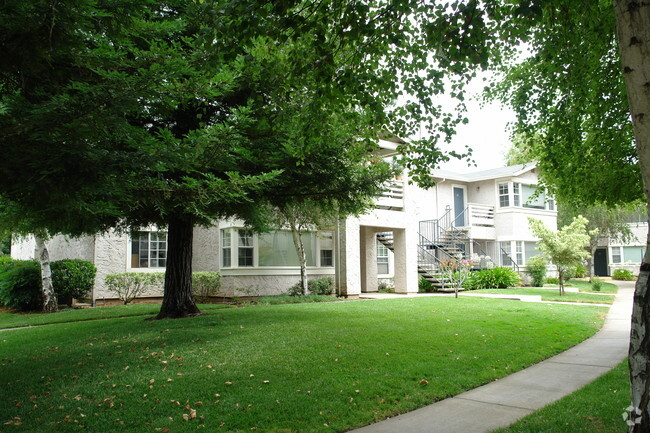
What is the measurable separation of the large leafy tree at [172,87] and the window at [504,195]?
21.3 metres

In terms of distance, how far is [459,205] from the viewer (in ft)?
99.9

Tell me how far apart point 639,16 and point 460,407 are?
4271 mm

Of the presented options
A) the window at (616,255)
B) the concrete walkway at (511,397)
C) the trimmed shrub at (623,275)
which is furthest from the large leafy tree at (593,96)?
the window at (616,255)

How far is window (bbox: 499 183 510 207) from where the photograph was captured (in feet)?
96.0

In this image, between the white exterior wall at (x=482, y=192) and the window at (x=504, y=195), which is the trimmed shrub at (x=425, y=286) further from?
the window at (x=504, y=195)

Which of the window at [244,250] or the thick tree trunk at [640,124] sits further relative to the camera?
the window at [244,250]

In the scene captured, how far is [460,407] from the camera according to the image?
18.6ft

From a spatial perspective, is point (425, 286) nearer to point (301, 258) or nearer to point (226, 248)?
point (301, 258)

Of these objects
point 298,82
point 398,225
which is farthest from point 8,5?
point 398,225

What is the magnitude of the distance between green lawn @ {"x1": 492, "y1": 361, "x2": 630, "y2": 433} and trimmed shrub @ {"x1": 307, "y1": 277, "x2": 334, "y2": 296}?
13567 mm

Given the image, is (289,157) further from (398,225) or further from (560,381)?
(398,225)

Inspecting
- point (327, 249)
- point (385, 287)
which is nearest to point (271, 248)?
point (327, 249)

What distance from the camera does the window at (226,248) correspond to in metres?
19.1

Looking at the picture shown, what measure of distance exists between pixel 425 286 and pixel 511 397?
54.5 feet
